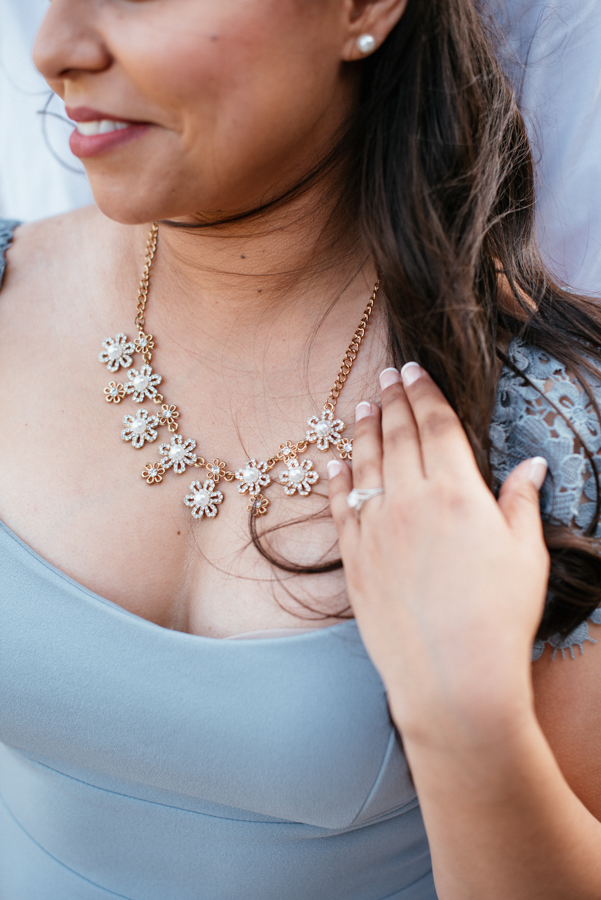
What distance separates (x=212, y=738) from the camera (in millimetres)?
847

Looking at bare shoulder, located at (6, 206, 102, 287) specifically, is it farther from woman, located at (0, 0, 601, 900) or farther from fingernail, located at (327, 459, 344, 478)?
fingernail, located at (327, 459, 344, 478)

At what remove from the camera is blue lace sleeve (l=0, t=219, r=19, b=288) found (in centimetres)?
114

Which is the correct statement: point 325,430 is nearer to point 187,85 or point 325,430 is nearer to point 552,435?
point 552,435

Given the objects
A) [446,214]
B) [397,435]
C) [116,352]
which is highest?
[446,214]

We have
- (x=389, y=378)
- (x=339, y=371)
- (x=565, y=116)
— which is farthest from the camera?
(x=565, y=116)

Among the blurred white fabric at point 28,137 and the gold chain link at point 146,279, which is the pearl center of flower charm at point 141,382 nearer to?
the gold chain link at point 146,279

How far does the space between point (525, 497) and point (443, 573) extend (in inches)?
6.0

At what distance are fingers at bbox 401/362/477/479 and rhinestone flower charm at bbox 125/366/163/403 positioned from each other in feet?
1.28

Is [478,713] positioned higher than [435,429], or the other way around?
[435,429]

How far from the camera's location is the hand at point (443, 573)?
0.70 metres

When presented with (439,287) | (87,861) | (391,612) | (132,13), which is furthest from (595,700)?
(132,13)

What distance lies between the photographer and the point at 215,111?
2.50ft

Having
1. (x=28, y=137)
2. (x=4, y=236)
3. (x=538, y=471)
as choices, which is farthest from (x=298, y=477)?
(x=28, y=137)

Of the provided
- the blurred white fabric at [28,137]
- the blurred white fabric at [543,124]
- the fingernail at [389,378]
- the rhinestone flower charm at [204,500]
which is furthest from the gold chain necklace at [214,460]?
the blurred white fabric at [28,137]
